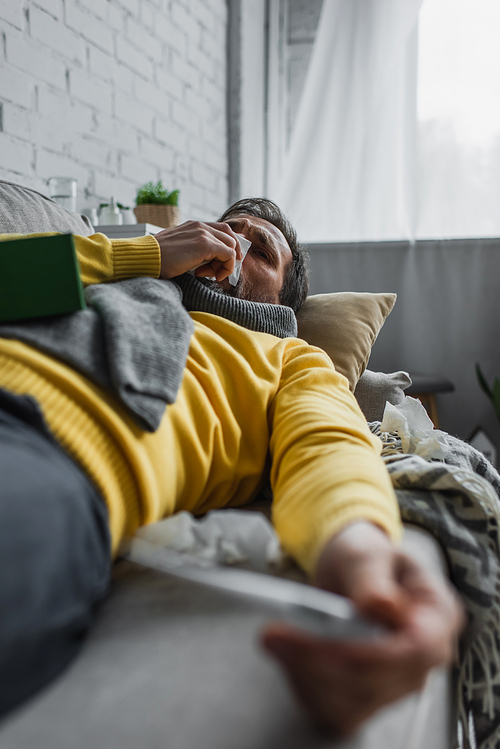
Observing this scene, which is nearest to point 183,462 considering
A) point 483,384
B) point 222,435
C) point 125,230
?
point 222,435

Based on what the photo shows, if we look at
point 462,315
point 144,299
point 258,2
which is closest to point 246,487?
point 144,299

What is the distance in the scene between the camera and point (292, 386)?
33.3 inches

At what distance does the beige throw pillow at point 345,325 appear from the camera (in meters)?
1.40

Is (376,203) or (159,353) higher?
(376,203)

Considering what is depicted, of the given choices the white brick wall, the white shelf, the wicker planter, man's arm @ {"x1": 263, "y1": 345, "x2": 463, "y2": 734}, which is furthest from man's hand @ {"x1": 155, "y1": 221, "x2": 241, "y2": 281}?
the wicker planter

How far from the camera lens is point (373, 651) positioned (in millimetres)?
320

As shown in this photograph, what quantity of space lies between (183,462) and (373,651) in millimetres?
395

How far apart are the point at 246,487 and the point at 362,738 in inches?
17.7

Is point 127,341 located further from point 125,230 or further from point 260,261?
point 125,230

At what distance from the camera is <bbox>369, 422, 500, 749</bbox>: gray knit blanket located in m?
0.62

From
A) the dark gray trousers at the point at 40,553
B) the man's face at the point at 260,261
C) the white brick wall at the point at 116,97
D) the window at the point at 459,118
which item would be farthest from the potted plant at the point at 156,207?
the dark gray trousers at the point at 40,553

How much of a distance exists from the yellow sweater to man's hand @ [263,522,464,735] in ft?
0.33

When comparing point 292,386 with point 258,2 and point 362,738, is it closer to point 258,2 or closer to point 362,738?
point 362,738

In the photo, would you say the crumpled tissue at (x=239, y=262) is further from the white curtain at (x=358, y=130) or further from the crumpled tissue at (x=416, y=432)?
the white curtain at (x=358, y=130)
